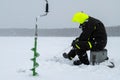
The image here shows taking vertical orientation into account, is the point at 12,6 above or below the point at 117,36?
above

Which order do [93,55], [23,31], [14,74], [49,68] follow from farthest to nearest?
[23,31], [93,55], [49,68], [14,74]

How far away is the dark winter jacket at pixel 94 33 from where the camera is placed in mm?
6992

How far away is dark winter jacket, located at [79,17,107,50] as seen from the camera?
6992 millimetres

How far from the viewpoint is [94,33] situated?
23.5 ft

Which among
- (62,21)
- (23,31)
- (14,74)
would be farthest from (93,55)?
(23,31)

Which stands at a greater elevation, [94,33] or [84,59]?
[94,33]

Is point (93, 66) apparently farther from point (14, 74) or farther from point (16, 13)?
point (16, 13)

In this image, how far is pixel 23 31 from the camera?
19.0 m

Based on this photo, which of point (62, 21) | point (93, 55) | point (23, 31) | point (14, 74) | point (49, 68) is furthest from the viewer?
point (23, 31)

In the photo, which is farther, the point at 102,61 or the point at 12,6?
the point at 12,6

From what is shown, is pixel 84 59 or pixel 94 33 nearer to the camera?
pixel 84 59

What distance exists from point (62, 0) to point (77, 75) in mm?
12338

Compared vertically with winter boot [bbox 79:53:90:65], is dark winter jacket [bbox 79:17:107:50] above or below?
above

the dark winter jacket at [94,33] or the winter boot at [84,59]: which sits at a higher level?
the dark winter jacket at [94,33]
